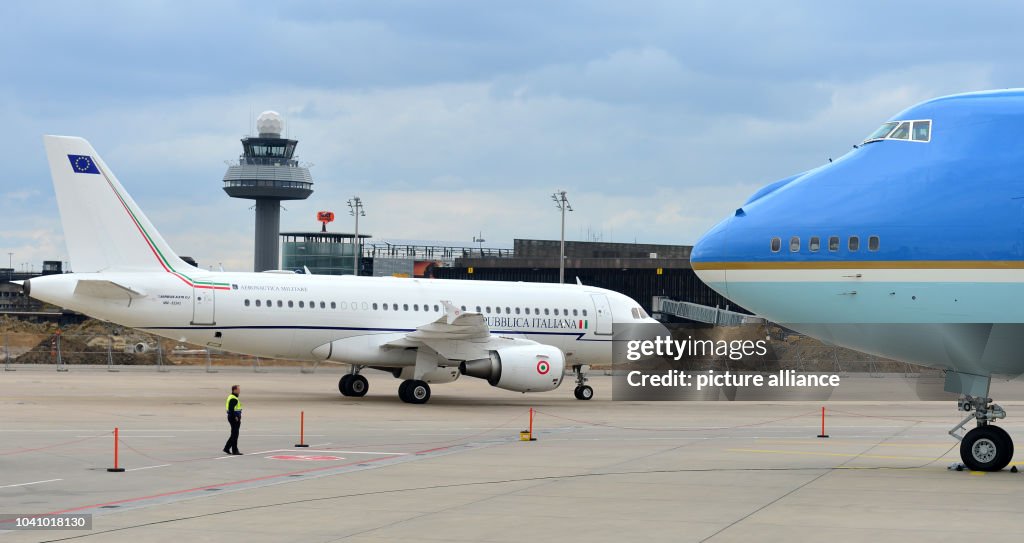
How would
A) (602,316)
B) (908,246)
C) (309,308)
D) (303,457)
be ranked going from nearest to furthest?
1. (908,246)
2. (303,457)
3. (309,308)
4. (602,316)

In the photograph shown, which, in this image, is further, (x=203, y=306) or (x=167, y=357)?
(x=167, y=357)

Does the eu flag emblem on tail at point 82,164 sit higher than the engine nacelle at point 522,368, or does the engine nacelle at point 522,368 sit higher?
the eu flag emblem on tail at point 82,164

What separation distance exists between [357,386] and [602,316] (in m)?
8.22

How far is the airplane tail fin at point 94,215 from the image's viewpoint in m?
31.4

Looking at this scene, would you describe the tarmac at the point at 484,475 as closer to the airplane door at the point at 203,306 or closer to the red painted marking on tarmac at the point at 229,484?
the red painted marking on tarmac at the point at 229,484

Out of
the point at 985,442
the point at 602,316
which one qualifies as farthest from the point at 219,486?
the point at 602,316

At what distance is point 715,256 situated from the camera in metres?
16.8

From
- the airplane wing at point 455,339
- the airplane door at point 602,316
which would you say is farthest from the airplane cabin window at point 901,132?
the airplane door at point 602,316

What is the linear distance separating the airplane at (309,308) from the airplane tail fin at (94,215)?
0.03 m

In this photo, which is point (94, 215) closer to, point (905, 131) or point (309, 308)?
point (309, 308)

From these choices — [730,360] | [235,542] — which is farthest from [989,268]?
[730,360]

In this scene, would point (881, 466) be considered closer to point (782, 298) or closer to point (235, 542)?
point (782, 298)

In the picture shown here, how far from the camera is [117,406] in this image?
103ft

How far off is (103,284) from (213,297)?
3.00m
